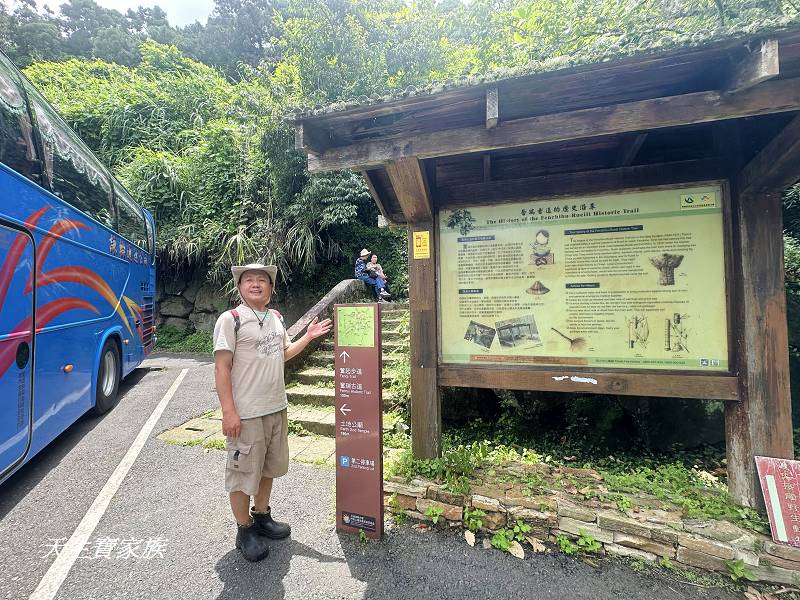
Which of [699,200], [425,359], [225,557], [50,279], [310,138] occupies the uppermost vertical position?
[310,138]

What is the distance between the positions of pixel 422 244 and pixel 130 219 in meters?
6.37

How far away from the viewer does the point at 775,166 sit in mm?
2215

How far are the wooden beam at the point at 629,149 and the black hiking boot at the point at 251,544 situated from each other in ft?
12.3

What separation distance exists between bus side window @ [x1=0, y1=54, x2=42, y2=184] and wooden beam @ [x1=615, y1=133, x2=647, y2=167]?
505cm

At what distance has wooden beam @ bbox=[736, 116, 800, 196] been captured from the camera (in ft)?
6.94

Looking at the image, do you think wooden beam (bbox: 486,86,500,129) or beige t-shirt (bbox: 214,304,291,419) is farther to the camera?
beige t-shirt (bbox: 214,304,291,419)

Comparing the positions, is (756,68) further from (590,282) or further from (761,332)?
(761,332)

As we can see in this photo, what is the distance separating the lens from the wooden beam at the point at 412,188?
260 centimetres

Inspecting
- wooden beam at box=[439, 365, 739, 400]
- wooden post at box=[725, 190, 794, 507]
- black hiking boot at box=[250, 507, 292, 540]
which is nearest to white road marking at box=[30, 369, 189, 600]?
black hiking boot at box=[250, 507, 292, 540]

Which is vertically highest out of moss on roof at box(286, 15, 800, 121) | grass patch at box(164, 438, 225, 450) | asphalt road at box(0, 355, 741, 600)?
moss on roof at box(286, 15, 800, 121)

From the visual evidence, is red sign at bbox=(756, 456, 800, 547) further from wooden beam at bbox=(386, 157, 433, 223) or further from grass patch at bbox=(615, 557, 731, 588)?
wooden beam at bbox=(386, 157, 433, 223)

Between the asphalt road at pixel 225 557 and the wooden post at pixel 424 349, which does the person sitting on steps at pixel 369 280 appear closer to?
the asphalt road at pixel 225 557

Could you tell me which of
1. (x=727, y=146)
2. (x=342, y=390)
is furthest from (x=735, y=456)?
(x=342, y=390)

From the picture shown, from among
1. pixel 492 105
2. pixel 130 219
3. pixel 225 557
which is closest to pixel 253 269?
pixel 492 105
